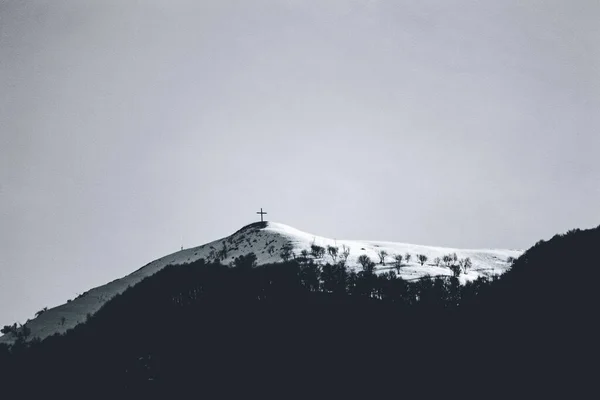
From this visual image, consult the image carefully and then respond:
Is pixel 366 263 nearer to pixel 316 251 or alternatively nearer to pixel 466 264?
pixel 316 251

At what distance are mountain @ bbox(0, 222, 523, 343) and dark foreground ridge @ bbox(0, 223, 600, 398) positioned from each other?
10876 millimetres

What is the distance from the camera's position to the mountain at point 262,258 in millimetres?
96438

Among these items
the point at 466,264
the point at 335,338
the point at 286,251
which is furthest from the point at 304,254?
the point at 335,338

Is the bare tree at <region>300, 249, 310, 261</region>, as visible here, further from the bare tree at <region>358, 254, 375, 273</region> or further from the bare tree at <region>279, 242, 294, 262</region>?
the bare tree at <region>358, 254, 375, 273</region>

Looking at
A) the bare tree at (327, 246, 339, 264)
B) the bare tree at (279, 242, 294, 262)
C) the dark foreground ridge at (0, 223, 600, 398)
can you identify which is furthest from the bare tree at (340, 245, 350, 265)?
the bare tree at (279, 242, 294, 262)

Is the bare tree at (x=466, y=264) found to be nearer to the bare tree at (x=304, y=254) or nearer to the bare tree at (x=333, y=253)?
the bare tree at (x=333, y=253)

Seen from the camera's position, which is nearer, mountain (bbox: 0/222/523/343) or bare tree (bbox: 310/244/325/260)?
mountain (bbox: 0/222/523/343)

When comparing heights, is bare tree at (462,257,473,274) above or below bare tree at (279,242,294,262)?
below

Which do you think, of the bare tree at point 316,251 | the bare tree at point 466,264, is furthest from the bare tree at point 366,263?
the bare tree at point 466,264

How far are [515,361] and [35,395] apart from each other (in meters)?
57.9

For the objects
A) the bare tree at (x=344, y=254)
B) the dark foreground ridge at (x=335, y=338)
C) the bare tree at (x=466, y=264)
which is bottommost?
the dark foreground ridge at (x=335, y=338)

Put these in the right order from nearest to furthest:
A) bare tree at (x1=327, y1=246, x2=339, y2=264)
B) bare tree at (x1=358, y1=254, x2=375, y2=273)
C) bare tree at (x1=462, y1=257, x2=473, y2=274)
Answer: bare tree at (x1=358, y1=254, x2=375, y2=273) → bare tree at (x1=327, y1=246, x2=339, y2=264) → bare tree at (x1=462, y1=257, x2=473, y2=274)

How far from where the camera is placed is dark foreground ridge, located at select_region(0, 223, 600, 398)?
39906 millimetres

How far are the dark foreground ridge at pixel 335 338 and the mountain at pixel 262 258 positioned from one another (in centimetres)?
1088
